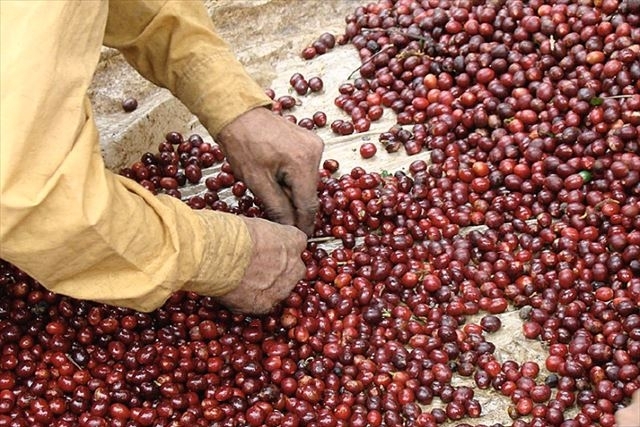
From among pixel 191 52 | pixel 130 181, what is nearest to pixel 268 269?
pixel 130 181

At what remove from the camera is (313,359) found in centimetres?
341

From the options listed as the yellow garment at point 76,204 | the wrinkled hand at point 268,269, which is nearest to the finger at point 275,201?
the wrinkled hand at point 268,269

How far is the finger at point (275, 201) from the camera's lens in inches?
135

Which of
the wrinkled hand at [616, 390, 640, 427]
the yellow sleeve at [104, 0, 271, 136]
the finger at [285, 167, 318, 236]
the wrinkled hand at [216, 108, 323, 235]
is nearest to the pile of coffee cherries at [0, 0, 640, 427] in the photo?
the finger at [285, 167, 318, 236]

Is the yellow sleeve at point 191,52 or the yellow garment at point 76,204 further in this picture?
the yellow sleeve at point 191,52

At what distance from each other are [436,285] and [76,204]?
5.61 ft

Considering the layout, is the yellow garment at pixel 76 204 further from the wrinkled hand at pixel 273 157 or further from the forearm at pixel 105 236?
the wrinkled hand at pixel 273 157

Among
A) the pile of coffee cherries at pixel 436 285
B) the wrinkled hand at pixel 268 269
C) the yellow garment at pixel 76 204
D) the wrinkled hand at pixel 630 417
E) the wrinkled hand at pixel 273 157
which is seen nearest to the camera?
the wrinkled hand at pixel 630 417

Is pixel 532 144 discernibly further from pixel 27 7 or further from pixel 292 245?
pixel 27 7

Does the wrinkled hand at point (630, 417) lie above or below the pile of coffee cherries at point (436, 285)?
above

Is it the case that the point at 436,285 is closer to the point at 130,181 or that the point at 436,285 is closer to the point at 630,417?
the point at 130,181

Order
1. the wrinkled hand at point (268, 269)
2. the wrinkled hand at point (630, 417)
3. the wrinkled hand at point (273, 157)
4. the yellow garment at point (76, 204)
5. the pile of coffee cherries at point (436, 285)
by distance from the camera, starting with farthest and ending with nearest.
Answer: the wrinkled hand at point (273, 157), the pile of coffee cherries at point (436, 285), the wrinkled hand at point (268, 269), the yellow garment at point (76, 204), the wrinkled hand at point (630, 417)

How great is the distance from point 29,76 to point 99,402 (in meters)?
1.44

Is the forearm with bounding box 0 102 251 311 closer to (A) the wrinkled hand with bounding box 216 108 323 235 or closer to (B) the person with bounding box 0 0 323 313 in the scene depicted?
(B) the person with bounding box 0 0 323 313
